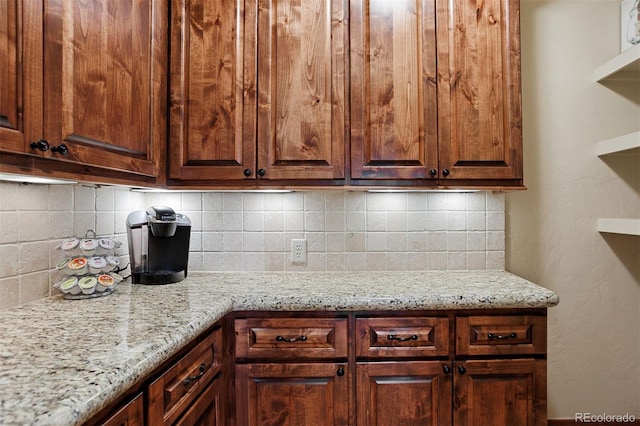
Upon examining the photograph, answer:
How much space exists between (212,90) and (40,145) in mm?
821

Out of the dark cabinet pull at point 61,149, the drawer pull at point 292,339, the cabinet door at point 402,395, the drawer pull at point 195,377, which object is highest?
the dark cabinet pull at point 61,149

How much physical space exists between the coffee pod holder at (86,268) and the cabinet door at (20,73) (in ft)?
1.77

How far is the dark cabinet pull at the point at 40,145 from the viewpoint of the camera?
0.91m

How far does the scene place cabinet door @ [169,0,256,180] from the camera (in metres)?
1.61

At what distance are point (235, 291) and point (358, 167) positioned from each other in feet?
2.48

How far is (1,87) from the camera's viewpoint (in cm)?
83

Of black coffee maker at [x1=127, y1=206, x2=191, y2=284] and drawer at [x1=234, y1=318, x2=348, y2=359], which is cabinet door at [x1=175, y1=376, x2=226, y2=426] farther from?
black coffee maker at [x1=127, y1=206, x2=191, y2=284]

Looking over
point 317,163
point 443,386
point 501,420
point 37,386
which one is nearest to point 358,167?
point 317,163

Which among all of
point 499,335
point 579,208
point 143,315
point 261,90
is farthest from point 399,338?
point 579,208

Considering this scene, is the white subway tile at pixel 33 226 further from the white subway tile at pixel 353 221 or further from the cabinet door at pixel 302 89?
the white subway tile at pixel 353 221

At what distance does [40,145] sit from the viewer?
3.05 ft

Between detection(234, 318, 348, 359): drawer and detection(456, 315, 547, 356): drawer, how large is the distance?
1.51 ft

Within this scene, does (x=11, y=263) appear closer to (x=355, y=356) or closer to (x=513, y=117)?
(x=355, y=356)

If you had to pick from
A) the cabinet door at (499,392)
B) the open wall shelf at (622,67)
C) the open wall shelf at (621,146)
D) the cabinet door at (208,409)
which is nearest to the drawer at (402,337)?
the cabinet door at (499,392)
